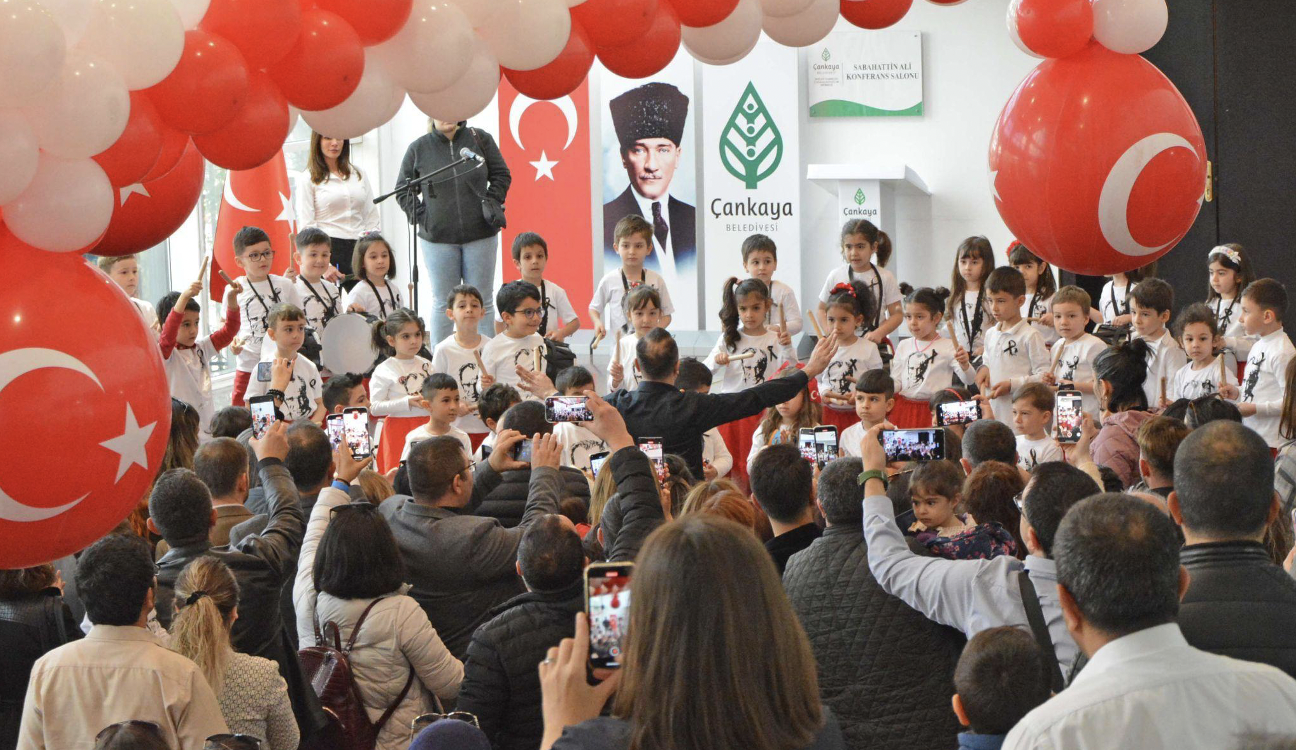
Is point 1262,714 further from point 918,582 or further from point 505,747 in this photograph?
point 505,747

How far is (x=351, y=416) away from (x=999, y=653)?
2909 millimetres

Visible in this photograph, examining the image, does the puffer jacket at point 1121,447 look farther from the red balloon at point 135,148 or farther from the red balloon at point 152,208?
the red balloon at point 135,148

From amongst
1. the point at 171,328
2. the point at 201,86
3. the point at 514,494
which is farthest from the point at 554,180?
the point at 201,86

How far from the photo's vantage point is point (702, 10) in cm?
335

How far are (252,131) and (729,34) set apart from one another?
1322 mm

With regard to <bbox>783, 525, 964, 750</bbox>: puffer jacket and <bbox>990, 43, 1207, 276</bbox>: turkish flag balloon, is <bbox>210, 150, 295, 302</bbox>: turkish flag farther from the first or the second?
<bbox>783, 525, 964, 750</bbox>: puffer jacket

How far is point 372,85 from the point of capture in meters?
2.91

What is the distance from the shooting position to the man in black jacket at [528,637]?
2691mm

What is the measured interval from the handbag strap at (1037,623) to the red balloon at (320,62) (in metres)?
1.72

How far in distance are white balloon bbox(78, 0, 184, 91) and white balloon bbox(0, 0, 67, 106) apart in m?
0.14

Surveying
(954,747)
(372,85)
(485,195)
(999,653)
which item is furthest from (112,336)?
(485,195)

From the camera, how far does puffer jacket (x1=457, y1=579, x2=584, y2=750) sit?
8.84 feet

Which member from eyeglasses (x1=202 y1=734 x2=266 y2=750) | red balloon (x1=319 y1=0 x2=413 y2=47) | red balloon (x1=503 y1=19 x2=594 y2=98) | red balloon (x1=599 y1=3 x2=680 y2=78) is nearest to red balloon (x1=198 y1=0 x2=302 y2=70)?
red balloon (x1=319 y1=0 x2=413 y2=47)

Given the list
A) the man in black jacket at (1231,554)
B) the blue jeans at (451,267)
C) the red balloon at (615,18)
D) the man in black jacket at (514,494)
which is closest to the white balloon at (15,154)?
the red balloon at (615,18)
